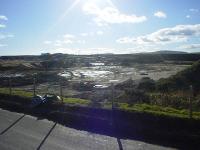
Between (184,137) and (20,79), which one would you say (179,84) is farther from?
(20,79)

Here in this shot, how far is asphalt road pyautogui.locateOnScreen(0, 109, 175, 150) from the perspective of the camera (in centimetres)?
924

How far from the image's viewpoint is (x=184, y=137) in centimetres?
966

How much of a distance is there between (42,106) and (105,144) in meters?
7.39

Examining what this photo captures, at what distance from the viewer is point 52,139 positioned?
10.2 meters

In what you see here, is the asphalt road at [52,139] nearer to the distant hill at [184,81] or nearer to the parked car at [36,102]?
the parked car at [36,102]

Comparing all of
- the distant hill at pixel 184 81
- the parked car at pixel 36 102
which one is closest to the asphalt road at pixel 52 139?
the parked car at pixel 36 102

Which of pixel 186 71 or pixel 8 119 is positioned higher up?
pixel 186 71

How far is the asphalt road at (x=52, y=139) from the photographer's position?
30.3 feet

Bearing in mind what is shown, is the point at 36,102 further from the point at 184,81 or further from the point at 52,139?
the point at 184,81

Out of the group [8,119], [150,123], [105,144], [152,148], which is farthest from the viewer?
[8,119]

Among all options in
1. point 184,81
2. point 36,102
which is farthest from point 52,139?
point 184,81

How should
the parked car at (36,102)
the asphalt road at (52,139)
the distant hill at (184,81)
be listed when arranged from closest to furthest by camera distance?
1. the asphalt road at (52,139)
2. the parked car at (36,102)
3. the distant hill at (184,81)

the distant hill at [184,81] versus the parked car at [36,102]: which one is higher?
the distant hill at [184,81]

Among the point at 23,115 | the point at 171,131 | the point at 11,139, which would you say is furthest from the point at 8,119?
the point at 171,131
